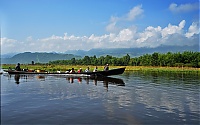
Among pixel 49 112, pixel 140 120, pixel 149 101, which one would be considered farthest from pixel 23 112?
pixel 149 101

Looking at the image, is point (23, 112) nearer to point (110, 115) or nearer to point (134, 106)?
point (110, 115)

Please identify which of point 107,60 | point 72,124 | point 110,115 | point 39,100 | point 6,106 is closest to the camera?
point 72,124

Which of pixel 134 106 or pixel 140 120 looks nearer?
pixel 140 120

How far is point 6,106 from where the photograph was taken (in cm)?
1581

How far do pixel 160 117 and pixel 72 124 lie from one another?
5154mm

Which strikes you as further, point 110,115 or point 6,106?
point 6,106

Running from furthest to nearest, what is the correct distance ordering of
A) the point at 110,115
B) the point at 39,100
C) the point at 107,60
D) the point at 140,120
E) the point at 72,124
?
1. the point at 107,60
2. the point at 39,100
3. the point at 110,115
4. the point at 140,120
5. the point at 72,124

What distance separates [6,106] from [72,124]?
6.27m

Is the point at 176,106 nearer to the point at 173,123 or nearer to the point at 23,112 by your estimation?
the point at 173,123

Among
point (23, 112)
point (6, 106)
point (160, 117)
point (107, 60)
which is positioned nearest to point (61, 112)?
point (23, 112)

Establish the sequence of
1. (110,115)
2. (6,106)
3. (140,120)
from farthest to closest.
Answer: (6,106)
(110,115)
(140,120)

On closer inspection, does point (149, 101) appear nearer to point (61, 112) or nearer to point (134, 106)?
point (134, 106)

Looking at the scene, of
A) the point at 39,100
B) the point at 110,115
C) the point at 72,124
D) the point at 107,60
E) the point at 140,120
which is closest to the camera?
the point at 72,124

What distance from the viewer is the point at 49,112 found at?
47.2ft
